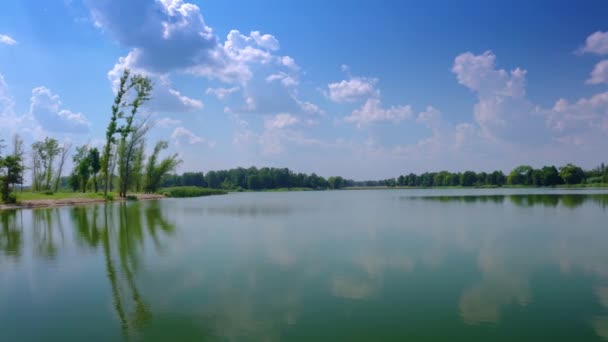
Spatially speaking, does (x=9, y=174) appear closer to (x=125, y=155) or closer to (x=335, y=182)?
(x=125, y=155)

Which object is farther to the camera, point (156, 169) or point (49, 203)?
point (156, 169)

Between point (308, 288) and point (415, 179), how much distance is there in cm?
15479

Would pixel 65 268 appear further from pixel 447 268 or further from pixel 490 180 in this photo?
pixel 490 180

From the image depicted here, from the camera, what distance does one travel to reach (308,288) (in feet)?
24.6

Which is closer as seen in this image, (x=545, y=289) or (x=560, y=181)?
(x=545, y=289)

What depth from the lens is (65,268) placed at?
958 centimetres

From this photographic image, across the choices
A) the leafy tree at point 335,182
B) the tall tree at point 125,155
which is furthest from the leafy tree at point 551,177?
the tall tree at point 125,155

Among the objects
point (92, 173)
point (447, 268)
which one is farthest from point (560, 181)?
point (447, 268)

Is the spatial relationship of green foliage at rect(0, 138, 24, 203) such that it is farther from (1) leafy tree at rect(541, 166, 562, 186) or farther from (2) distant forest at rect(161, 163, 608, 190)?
(1) leafy tree at rect(541, 166, 562, 186)

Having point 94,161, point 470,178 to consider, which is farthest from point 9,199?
point 470,178

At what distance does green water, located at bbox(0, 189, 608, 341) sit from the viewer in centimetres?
547

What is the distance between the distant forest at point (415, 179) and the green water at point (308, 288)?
351 ft

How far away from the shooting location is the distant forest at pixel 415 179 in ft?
351

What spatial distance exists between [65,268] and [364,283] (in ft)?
23.3
